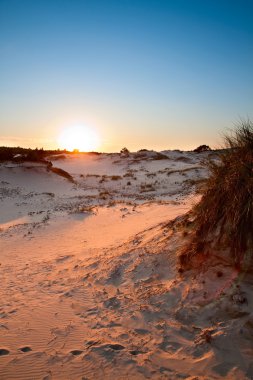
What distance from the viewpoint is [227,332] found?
14.8ft

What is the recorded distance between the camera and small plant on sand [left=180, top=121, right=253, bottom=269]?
16.7ft

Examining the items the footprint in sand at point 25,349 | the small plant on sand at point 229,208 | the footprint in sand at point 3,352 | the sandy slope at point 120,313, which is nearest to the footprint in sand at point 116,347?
the sandy slope at point 120,313

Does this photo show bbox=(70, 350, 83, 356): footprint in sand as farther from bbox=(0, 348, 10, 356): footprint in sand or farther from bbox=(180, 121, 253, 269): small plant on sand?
bbox=(180, 121, 253, 269): small plant on sand

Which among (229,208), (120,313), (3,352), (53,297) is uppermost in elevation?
(229,208)

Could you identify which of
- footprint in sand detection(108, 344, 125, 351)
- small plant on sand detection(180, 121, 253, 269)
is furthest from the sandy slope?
small plant on sand detection(180, 121, 253, 269)

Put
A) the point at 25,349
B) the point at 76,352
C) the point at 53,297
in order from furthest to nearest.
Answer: the point at 53,297, the point at 25,349, the point at 76,352

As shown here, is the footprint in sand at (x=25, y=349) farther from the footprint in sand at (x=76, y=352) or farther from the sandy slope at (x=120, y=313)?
the footprint in sand at (x=76, y=352)

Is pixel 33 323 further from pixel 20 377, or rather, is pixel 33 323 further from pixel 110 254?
pixel 110 254

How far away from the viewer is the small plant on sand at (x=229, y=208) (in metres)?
5.09

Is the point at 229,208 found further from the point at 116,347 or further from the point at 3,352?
the point at 3,352

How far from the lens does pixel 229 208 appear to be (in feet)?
17.2

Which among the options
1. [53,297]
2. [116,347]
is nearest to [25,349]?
[116,347]

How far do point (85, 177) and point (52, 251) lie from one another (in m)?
24.9

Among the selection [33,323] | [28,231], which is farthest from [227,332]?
[28,231]
